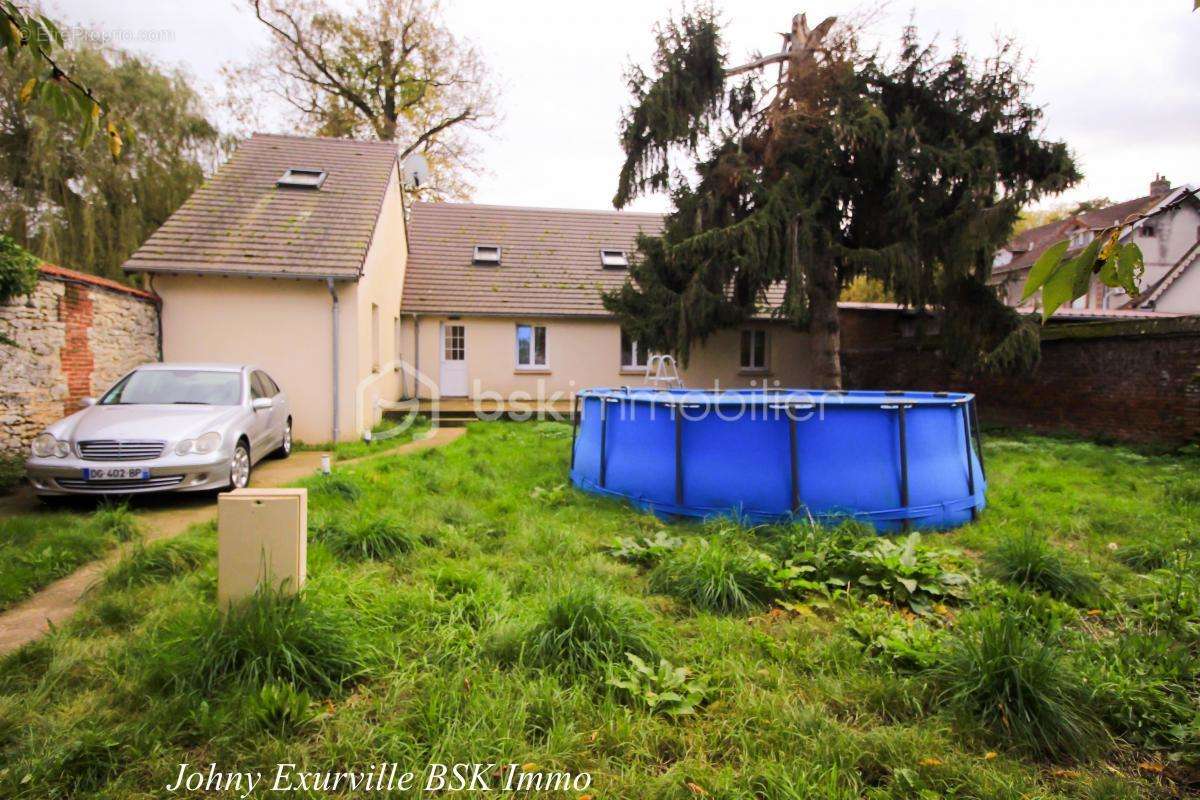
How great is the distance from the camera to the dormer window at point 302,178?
13797 millimetres

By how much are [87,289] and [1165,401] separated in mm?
17150

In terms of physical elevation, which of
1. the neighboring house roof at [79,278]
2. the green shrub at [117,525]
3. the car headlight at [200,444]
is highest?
the neighboring house roof at [79,278]

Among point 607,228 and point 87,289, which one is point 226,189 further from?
point 607,228

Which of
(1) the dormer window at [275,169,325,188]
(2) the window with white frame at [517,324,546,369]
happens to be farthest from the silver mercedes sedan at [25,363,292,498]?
(2) the window with white frame at [517,324,546,369]

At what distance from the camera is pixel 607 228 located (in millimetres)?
21516

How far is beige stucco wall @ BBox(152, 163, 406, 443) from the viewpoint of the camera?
1120 cm

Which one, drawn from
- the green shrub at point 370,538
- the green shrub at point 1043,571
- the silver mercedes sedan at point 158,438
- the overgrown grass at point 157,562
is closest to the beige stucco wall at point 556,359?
the silver mercedes sedan at point 158,438

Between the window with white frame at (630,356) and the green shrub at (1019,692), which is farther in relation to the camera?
the window with white frame at (630,356)

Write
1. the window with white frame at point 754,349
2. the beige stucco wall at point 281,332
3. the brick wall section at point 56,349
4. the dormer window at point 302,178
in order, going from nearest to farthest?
1. the brick wall section at point 56,349
2. the beige stucco wall at point 281,332
3. the dormer window at point 302,178
4. the window with white frame at point 754,349

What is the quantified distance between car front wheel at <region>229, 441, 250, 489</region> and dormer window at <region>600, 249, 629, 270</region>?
1379 cm

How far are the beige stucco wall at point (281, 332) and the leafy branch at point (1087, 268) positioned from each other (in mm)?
11640

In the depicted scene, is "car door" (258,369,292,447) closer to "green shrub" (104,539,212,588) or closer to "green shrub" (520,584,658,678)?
"green shrub" (104,539,212,588)

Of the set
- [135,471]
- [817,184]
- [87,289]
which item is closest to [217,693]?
[135,471]

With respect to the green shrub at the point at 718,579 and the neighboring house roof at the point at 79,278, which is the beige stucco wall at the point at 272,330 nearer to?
the neighboring house roof at the point at 79,278
